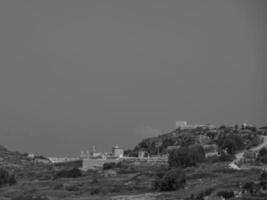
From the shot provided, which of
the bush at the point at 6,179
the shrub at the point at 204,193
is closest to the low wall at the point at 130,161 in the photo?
the bush at the point at 6,179

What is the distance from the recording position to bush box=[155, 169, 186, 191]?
65613 millimetres

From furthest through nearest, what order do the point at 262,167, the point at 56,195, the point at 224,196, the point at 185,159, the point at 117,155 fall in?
1. the point at 117,155
2. the point at 185,159
3. the point at 262,167
4. the point at 56,195
5. the point at 224,196

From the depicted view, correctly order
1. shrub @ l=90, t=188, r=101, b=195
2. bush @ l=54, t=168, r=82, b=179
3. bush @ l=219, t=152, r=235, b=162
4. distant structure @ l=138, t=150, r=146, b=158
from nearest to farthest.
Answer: shrub @ l=90, t=188, r=101, b=195
bush @ l=54, t=168, r=82, b=179
bush @ l=219, t=152, r=235, b=162
distant structure @ l=138, t=150, r=146, b=158

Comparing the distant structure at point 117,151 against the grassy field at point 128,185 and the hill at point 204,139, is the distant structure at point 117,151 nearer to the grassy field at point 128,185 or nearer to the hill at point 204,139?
the hill at point 204,139

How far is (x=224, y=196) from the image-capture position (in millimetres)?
53156

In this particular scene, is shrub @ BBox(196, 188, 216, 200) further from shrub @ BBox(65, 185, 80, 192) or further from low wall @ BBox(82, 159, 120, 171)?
low wall @ BBox(82, 159, 120, 171)

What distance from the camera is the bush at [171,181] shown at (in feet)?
215

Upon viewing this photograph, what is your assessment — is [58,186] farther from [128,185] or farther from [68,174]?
[68,174]

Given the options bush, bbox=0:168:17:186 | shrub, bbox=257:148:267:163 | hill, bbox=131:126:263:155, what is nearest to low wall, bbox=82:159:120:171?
hill, bbox=131:126:263:155

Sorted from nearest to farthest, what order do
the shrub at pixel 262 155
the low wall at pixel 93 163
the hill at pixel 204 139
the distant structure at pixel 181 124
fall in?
the shrub at pixel 262 155 → the hill at pixel 204 139 → the low wall at pixel 93 163 → the distant structure at pixel 181 124

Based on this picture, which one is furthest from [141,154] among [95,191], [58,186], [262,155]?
[95,191]

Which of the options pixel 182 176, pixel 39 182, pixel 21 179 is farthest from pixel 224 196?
pixel 21 179

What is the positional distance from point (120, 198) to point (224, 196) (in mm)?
9289

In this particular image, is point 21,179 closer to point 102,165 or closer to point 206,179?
point 102,165
